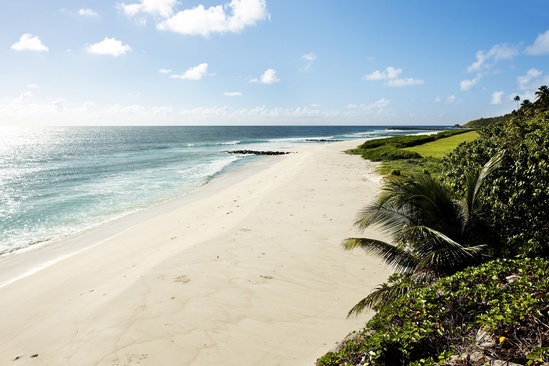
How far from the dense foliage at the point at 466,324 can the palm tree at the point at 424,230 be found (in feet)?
3.31

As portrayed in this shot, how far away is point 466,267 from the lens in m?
6.14

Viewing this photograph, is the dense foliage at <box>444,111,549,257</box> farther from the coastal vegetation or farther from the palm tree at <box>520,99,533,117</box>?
the palm tree at <box>520,99,533,117</box>

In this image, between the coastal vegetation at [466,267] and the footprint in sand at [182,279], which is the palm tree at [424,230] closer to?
the coastal vegetation at [466,267]

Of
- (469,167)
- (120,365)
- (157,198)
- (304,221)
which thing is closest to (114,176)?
(157,198)

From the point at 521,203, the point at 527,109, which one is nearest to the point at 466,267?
the point at 521,203

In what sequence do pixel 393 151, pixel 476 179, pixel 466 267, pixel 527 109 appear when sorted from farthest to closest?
pixel 527 109
pixel 393 151
pixel 476 179
pixel 466 267

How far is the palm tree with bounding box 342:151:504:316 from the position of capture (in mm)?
6316

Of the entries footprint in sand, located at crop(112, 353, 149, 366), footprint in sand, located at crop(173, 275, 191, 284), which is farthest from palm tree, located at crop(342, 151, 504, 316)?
footprint in sand, located at crop(173, 275, 191, 284)

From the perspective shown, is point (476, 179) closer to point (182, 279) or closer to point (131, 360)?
point (131, 360)

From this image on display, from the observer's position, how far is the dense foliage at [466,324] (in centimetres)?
367

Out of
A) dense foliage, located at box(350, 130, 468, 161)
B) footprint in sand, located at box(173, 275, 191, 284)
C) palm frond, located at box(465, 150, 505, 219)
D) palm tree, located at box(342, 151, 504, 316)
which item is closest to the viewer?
palm tree, located at box(342, 151, 504, 316)

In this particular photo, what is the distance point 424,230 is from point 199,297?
597cm

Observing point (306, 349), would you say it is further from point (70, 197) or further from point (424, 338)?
point (70, 197)

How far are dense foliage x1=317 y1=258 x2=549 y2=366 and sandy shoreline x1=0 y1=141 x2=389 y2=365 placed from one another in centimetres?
261
